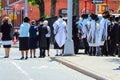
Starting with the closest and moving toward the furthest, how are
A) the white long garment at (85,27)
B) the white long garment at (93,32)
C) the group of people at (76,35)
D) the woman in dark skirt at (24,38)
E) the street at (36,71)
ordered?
the street at (36,71) < the group of people at (76,35) < the woman in dark skirt at (24,38) < the white long garment at (93,32) < the white long garment at (85,27)

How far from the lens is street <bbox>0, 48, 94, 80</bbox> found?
17.5m

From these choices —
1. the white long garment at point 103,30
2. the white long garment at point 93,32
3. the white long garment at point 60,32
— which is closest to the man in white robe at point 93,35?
the white long garment at point 93,32

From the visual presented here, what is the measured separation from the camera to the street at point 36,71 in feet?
57.6

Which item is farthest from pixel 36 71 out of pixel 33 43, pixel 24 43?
pixel 33 43

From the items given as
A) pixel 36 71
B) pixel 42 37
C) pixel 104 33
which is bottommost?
pixel 36 71

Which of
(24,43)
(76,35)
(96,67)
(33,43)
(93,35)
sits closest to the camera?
(96,67)

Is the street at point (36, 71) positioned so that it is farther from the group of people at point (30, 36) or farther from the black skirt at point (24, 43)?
the group of people at point (30, 36)

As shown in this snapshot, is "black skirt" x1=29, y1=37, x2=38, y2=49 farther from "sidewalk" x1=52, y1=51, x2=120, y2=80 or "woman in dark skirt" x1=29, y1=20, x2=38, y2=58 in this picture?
"sidewalk" x1=52, y1=51, x2=120, y2=80

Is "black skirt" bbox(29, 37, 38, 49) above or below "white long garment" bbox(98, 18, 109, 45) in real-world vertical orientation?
below

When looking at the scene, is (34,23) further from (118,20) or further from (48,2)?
(48,2)

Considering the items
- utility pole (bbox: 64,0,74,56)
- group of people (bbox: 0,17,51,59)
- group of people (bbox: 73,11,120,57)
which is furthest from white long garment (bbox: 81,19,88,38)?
group of people (bbox: 0,17,51,59)

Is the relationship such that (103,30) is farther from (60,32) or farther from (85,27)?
(60,32)

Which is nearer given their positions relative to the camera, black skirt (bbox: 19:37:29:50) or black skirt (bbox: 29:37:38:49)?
black skirt (bbox: 19:37:29:50)

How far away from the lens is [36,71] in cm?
1952
